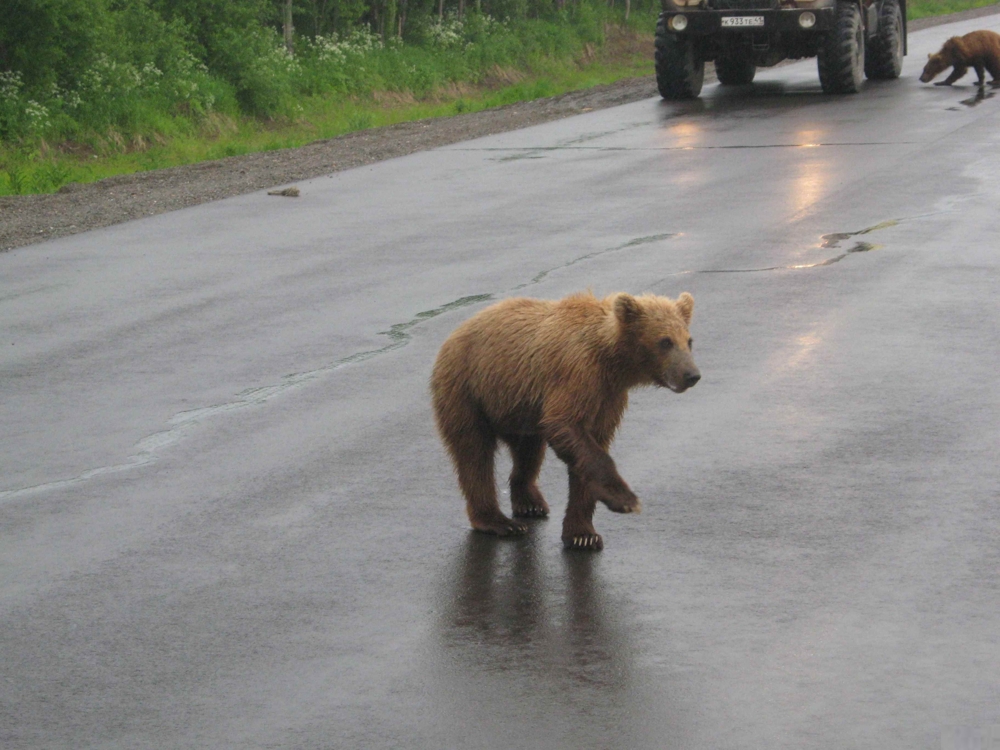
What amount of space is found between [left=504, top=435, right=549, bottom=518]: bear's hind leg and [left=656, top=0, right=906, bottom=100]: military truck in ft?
60.7

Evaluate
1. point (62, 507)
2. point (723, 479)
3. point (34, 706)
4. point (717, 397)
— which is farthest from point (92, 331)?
point (34, 706)

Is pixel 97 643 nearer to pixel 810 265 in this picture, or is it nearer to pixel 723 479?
pixel 723 479

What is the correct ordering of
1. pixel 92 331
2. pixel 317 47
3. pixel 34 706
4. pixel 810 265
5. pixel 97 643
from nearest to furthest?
pixel 34 706
pixel 97 643
pixel 92 331
pixel 810 265
pixel 317 47

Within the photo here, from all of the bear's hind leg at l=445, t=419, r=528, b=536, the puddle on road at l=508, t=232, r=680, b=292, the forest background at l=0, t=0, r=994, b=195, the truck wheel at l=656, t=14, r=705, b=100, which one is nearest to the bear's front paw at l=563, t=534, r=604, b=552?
the bear's hind leg at l=445, t=419, r=528, b=536

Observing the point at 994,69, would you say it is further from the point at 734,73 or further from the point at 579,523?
the point at 579,523

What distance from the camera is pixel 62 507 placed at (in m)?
7.39

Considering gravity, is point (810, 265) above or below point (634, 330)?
below

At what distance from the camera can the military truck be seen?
24266mm

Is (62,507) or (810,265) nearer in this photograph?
(62,507)

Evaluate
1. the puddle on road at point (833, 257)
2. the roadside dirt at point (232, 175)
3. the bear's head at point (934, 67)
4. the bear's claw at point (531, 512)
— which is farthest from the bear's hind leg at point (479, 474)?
the bear's head at point (934, 67)

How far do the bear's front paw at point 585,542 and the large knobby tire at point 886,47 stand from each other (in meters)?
22.4

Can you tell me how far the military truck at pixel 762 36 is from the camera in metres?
24.3

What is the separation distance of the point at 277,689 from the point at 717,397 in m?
4.22

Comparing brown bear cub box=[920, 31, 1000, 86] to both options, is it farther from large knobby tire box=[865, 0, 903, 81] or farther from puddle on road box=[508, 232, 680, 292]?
puddle on road box=[508, 232, 680, 292]
